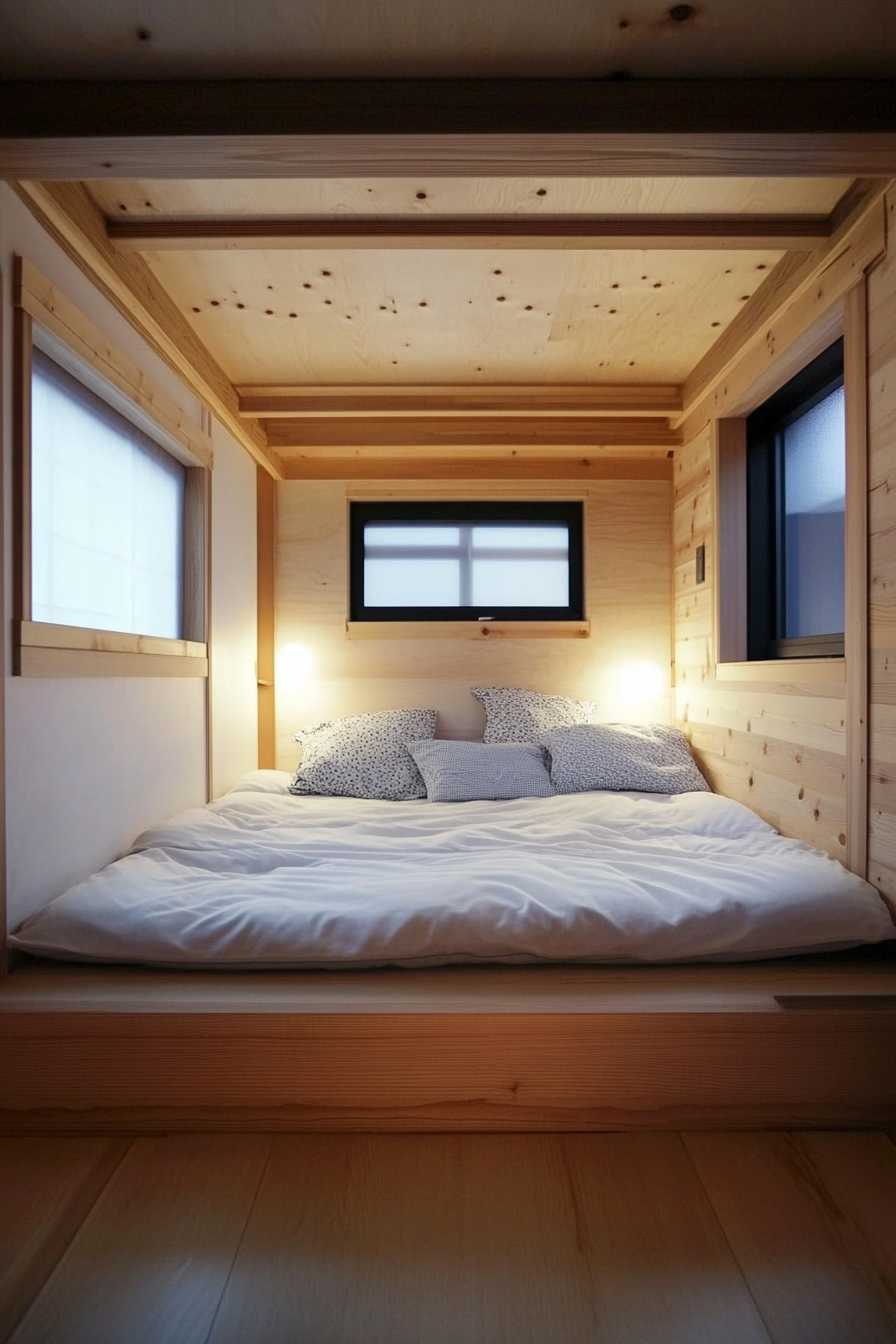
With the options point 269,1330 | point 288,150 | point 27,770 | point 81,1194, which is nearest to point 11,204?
point 288,150

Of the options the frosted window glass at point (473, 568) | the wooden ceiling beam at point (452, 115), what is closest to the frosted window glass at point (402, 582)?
the frosted window glass at point (473, 568)

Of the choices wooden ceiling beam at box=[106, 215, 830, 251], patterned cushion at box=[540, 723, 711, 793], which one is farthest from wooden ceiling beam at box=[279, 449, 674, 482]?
wooden ceiling beam at box=[106, 215, 830, 251]

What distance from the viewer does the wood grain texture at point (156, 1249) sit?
89 cm

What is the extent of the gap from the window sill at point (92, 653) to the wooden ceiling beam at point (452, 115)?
912mm

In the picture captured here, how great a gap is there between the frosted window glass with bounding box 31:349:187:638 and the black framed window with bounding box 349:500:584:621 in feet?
3.59

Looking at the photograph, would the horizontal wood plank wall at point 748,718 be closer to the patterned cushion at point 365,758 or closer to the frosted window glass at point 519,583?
the frosted window glass at point 519,583

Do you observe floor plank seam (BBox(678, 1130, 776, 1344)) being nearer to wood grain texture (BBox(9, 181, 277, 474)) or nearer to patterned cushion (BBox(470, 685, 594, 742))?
patterned cushion (BBox(470, 685, 594, 742))

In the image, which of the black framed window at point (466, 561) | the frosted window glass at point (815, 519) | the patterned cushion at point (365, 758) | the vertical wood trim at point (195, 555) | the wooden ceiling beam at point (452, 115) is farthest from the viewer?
the black framed window at point (466, 561)

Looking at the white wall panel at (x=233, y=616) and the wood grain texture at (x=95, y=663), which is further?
the white wall panel at (x=233, y=616)

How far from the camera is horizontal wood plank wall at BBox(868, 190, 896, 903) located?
1530 millimetres

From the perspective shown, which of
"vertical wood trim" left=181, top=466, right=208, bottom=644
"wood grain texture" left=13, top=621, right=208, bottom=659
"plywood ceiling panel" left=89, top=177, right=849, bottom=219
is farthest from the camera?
"vertical wood trim" left=181, top=466, right=208, bottom=644

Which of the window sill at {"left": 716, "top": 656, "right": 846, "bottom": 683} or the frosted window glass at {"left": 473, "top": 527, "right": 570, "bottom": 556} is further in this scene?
the frosted window glass at {"left": 473, "top": 527, "right": 570, "bottom": 556}

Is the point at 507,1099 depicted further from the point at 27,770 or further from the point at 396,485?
the point at 396,485

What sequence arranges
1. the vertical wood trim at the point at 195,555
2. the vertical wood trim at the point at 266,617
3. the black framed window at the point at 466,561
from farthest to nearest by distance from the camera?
1. the black framed window at the point at 466,561
2. the vertical wood trim at the point at 266,617
3. the vertical wood trim at the point at 195,555
